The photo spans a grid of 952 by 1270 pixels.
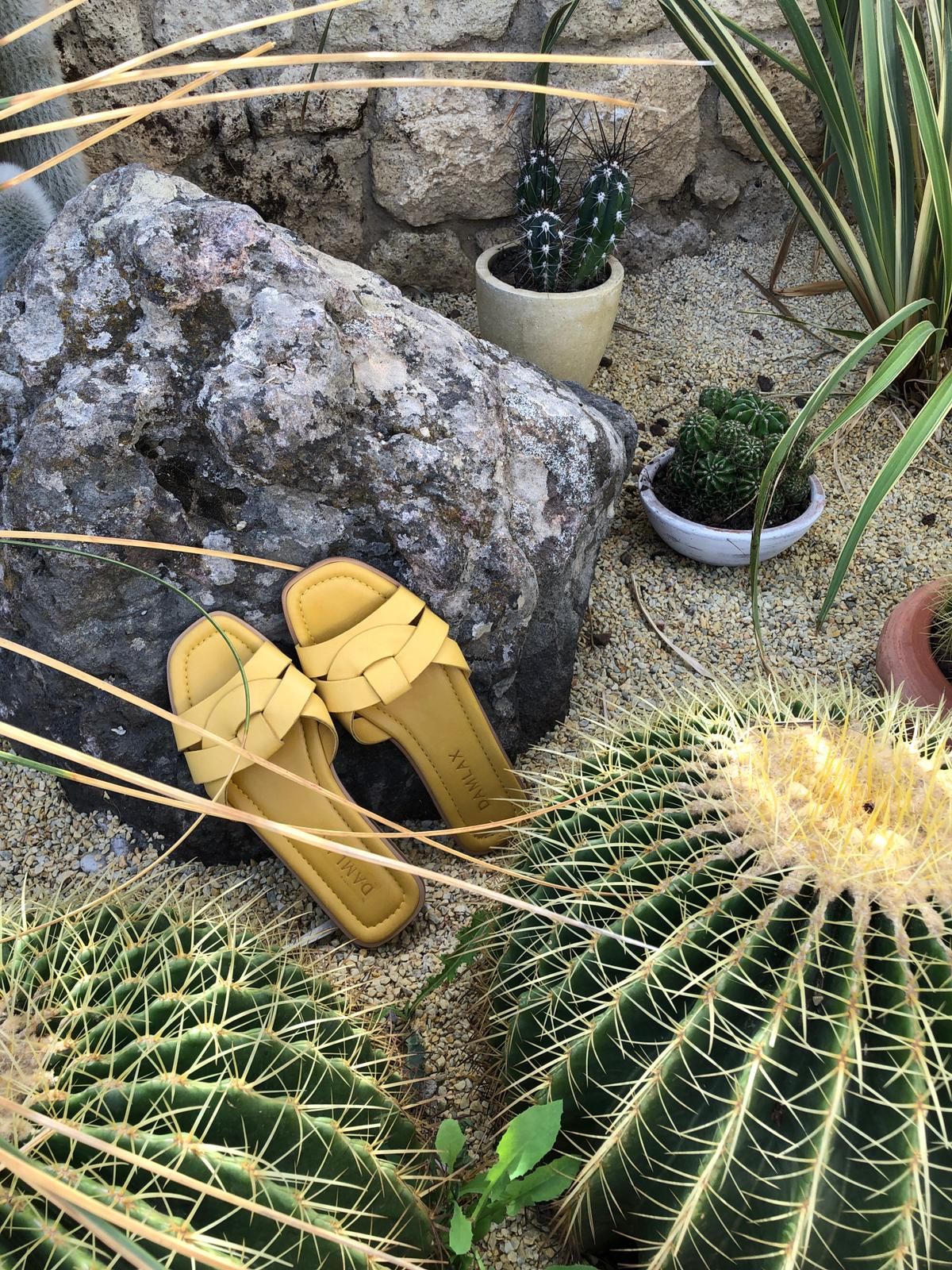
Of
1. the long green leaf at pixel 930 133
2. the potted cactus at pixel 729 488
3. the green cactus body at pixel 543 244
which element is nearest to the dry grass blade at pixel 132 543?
the potted cactus at pixel 729 488

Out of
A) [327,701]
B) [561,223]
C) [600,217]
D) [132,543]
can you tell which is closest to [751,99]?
[600,217]

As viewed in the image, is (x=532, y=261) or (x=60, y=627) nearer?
(x=60, y=627)

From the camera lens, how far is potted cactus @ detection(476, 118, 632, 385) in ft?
7.15

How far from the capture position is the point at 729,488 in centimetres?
192

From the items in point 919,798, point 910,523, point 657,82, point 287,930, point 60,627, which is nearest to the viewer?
point 919,798

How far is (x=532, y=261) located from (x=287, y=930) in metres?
1.46

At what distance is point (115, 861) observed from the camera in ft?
4.87

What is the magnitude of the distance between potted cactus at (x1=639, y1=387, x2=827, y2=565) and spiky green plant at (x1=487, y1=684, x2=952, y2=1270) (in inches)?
38.4

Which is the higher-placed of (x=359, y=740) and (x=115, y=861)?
(x=359, y=740)

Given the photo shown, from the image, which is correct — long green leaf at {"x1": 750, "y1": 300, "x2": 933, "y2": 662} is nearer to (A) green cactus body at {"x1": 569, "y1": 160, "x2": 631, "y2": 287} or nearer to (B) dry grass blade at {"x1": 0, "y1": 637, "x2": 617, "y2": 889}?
(B) dry grass blade at {"x1": 0, "y1": 637, "x2": 617, "y2": 889}

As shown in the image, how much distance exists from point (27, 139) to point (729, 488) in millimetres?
1403

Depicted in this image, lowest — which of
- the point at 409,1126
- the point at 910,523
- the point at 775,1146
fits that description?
the point at 910,523

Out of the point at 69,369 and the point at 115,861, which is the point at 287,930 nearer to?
the point at 115,861

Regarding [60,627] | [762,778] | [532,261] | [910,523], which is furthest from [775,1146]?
[532,261]
